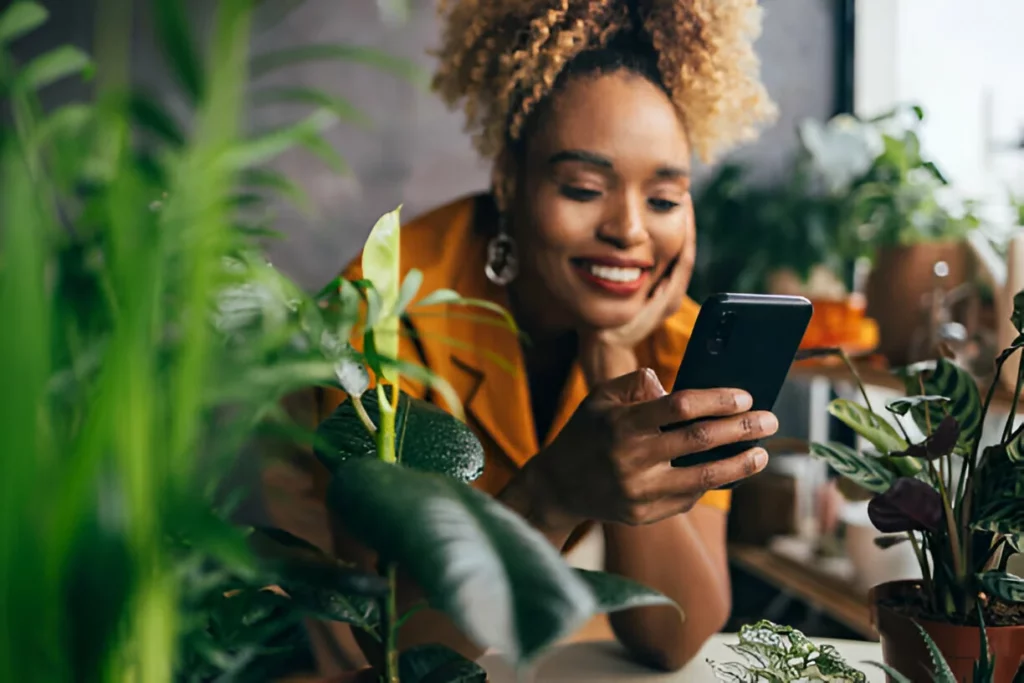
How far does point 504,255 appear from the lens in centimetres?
90

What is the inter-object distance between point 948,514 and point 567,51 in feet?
1.79

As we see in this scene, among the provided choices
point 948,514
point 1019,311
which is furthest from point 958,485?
point 1019,311

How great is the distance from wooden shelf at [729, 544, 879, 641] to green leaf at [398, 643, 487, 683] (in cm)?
84

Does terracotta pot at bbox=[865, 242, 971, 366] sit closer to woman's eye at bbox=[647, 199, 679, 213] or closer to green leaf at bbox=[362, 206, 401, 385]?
woman's eye at bbox=[647, 199, 679, 213]

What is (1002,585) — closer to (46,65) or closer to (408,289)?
→ (408,289)

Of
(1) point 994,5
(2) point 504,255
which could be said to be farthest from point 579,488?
(1) point 994,5

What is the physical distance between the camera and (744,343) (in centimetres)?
73

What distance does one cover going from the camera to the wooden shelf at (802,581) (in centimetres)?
133

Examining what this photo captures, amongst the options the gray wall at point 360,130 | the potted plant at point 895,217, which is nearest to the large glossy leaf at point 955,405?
the gray wall at point 360,130

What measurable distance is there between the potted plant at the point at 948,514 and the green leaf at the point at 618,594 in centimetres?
29

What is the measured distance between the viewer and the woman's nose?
2.84 ft

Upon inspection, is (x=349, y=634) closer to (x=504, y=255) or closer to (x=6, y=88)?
(x=504, y=255)

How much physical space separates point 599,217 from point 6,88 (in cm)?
58

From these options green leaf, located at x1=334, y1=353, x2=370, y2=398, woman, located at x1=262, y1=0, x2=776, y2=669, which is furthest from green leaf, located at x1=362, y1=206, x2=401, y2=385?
woman, located at x1=262, y1=0, x2=776, y2=669
